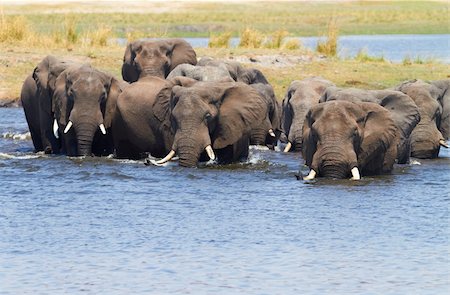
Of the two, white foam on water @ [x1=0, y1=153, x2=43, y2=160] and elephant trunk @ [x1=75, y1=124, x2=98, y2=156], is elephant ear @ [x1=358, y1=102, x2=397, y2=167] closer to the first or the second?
elephant trunk @ [x1=75, y1=124, x2=98, y2=156]

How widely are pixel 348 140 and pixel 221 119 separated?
94.7 inches

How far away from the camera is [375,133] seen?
16828 millimetres

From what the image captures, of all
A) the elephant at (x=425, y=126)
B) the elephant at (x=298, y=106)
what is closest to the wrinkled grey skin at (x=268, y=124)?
the elephant at (x=298, y=106)

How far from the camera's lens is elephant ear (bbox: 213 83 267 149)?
707 inches

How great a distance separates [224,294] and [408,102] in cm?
853

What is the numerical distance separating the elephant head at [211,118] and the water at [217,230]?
285 mm

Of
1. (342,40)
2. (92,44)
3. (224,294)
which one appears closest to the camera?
(224,294)

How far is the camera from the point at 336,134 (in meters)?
16.1

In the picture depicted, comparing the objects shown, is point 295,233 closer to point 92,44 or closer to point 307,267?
point 307,267

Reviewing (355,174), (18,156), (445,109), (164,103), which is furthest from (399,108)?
(18,156)

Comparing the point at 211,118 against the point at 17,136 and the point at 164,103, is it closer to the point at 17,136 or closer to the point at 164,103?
the point at 164,103

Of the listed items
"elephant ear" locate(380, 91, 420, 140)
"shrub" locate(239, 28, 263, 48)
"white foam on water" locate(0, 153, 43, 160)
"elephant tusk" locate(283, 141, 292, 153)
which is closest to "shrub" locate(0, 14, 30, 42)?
"shrub" locate(239, 28, 263, 48)

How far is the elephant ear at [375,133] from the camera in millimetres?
16764

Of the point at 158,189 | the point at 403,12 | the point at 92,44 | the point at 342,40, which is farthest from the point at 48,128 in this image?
the point at 403,12
